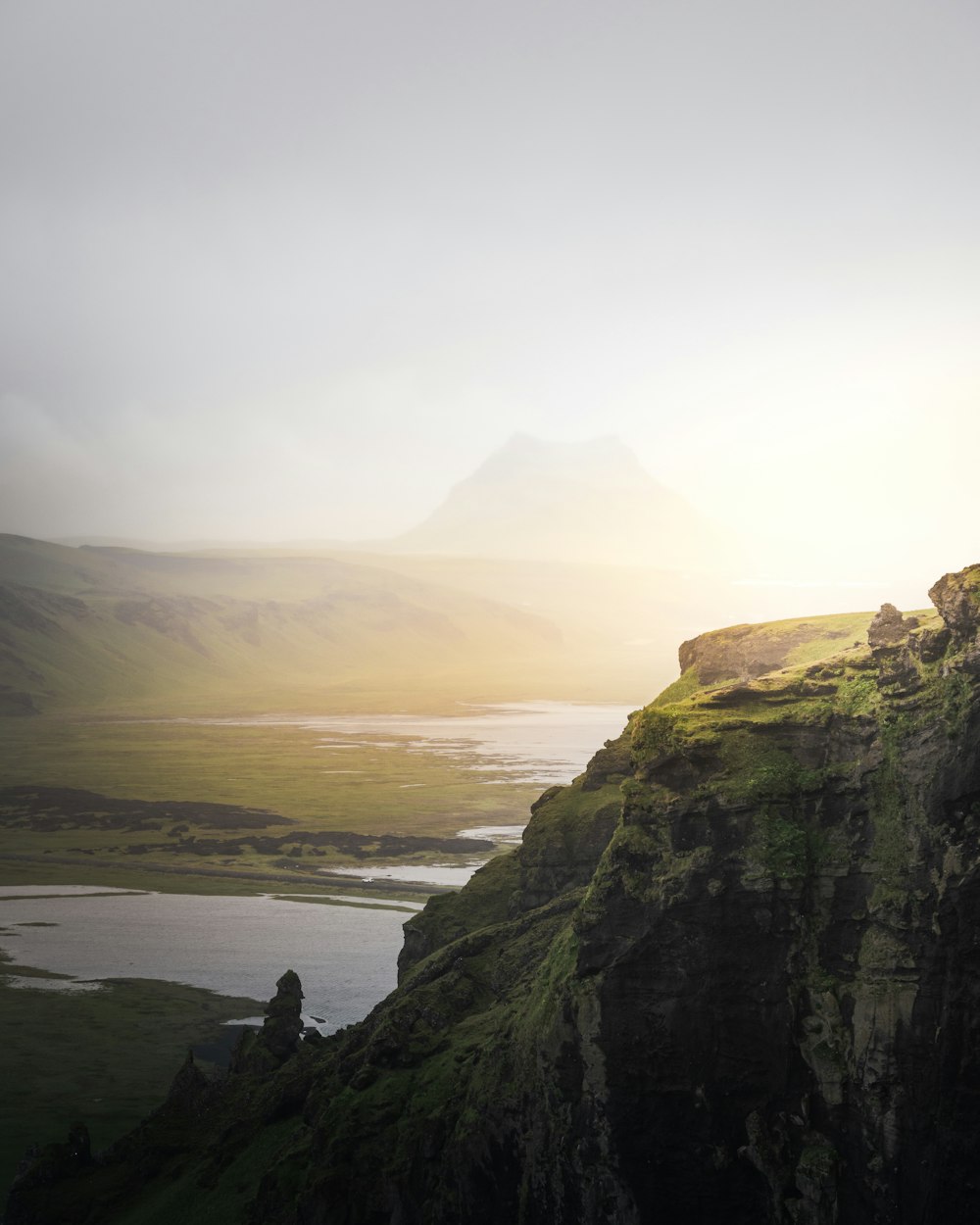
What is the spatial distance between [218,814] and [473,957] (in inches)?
5758

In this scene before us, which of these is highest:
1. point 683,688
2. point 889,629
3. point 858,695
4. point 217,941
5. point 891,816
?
point 889,629

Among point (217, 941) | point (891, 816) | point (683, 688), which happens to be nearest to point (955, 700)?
point (891, 816)

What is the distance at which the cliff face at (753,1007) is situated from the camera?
33562 mm

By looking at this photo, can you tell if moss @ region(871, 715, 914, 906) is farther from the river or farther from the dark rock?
the river

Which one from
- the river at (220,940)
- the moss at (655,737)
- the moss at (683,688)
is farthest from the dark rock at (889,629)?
the river at (220,940)

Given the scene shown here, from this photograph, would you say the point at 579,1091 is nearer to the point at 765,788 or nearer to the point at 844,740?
the point at 765,788

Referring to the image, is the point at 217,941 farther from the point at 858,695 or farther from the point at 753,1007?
the point at 858,695

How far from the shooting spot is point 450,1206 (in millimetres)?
40625

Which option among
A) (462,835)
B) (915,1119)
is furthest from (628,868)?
(462,835)

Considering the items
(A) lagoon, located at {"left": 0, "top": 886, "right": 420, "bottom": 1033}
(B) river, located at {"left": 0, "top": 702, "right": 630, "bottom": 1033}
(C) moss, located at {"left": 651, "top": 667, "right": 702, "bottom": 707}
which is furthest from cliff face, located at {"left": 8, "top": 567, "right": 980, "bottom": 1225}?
(A) lagoon, located at {"left": 0, "top": 886, "right": 420, "bottom": 1033}

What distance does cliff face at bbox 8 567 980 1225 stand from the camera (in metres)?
33.6

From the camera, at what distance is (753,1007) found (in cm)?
3638

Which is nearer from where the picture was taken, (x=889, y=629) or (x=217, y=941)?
(x=889, y=629)

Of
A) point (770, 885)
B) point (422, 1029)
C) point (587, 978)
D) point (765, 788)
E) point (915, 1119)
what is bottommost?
point (422, 1029)
